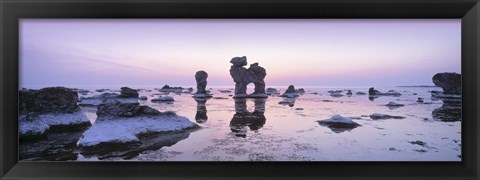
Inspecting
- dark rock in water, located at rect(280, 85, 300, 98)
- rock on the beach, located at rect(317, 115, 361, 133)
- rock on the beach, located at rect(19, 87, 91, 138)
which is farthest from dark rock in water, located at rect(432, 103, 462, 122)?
rock on the beach, located at rect(19, 87, 91, 138)

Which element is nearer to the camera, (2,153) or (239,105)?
(2,153)

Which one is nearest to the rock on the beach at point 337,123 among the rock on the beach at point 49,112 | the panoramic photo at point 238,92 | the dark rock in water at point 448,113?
the panoramic photo at point 238,92

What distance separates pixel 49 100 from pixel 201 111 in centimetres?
95

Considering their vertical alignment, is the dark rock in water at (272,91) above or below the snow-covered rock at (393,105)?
above

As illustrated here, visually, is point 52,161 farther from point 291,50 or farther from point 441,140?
point 441,140

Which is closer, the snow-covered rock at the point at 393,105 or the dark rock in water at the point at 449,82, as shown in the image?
the dark rock in water at the point at 449,82

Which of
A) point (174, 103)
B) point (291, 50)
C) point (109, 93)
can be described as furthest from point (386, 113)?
point (109, 93)

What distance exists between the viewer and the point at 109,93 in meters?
1.92

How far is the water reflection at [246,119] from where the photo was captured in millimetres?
1955

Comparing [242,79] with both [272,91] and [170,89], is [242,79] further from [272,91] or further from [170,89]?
[170,89]

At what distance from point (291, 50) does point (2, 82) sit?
1.79 metres

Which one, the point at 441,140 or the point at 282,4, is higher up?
the point at 282,4

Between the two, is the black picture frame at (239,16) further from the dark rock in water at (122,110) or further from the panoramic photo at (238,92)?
the dark rock in water at (122,110)

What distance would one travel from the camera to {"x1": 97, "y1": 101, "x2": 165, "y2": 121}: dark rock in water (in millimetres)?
1927
